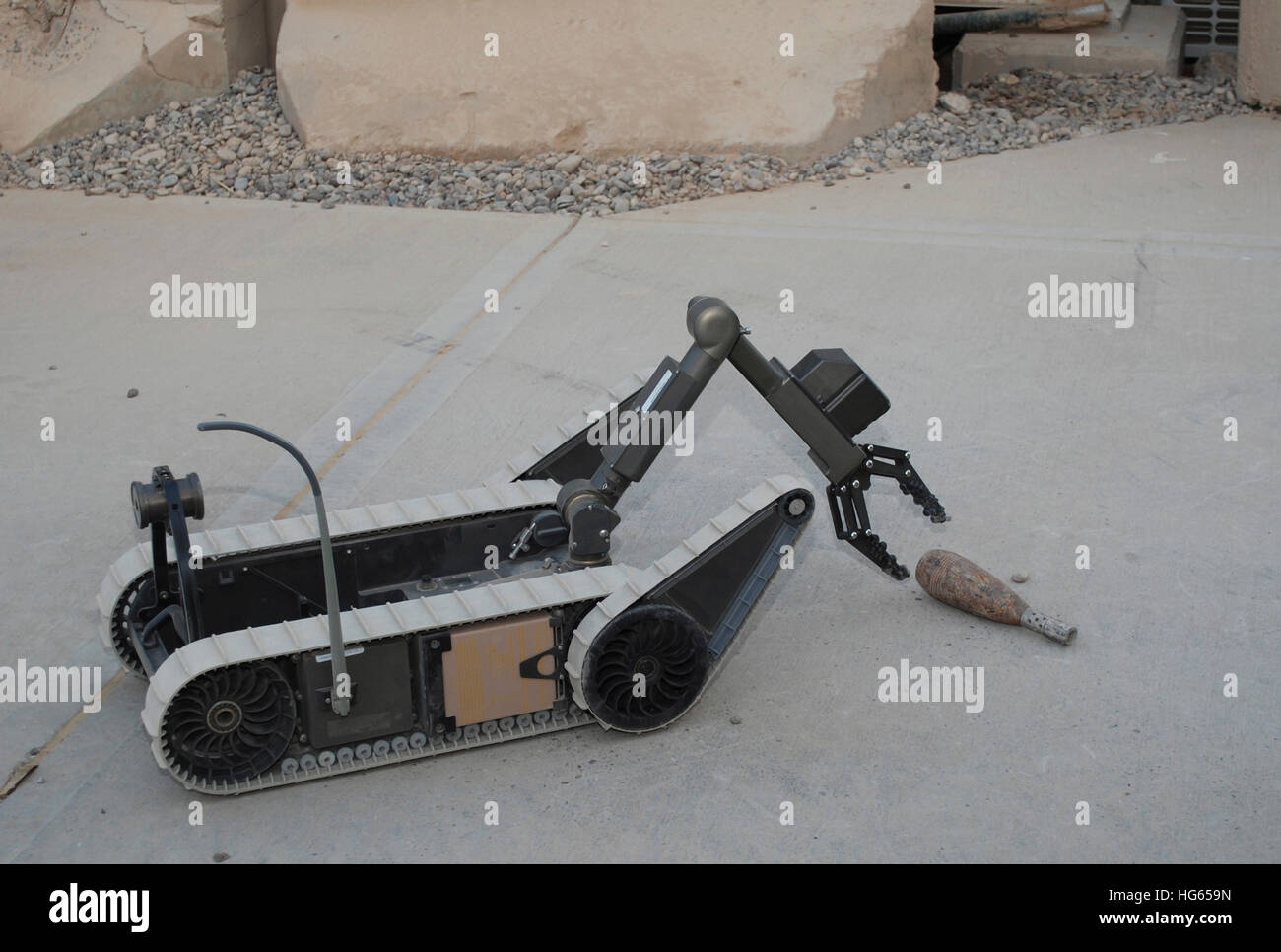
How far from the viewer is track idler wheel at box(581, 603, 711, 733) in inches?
163

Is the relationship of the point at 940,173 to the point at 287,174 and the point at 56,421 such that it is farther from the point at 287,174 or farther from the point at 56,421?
→ the point at 56,421

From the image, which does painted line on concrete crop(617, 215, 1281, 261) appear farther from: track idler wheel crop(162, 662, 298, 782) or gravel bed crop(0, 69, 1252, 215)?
track idler wheel crop(162, 662, 298, 782)

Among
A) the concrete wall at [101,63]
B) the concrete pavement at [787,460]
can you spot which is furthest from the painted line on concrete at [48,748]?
the concrete wall at [101,63]

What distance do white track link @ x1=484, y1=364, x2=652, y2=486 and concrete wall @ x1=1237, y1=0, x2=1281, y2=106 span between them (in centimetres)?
640

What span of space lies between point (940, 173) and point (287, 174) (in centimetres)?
375

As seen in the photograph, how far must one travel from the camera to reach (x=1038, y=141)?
945 cm

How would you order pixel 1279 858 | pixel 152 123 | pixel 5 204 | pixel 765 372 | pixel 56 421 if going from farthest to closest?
pixel 152 123
pixel 5 204
pixel 56 421
pixel 765 372
pixel 1279 858

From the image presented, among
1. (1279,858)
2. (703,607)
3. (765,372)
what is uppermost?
(765,372)

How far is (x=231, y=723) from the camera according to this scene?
3.95 meters

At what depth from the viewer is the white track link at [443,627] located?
12.8 ft

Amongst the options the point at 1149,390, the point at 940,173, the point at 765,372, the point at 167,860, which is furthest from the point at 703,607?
the point at 940,173

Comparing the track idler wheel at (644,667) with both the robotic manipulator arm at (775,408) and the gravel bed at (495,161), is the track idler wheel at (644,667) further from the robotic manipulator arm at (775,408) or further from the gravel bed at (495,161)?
the gravel bed at (495,161)

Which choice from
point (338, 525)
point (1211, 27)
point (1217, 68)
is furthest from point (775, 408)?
point (1211, 27)

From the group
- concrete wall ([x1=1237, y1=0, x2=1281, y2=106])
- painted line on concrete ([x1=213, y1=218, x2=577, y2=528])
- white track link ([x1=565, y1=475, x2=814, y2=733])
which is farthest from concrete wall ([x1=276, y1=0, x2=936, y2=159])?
white track link ([x1=565, y1=475, x2=814, y2=733])
